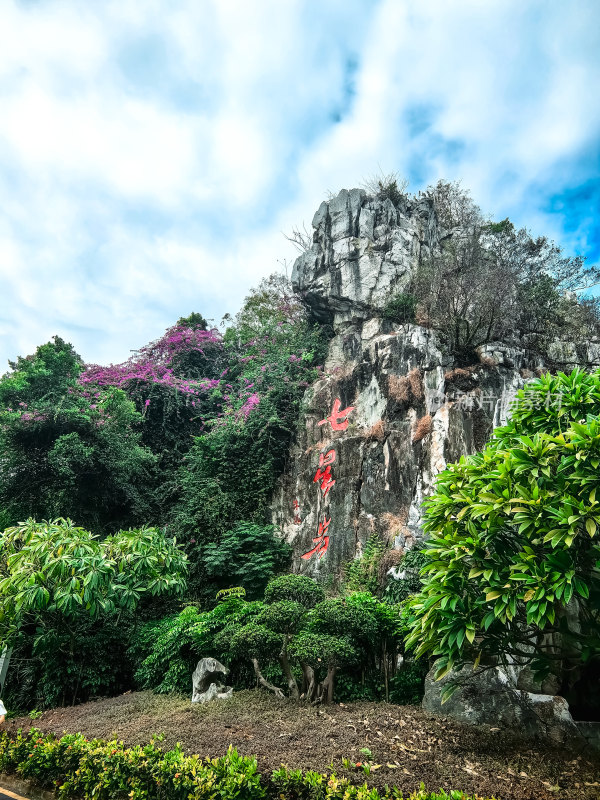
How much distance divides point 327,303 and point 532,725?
947 centimetres

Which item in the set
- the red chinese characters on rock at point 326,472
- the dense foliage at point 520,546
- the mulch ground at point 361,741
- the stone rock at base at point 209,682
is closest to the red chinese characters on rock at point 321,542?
the red chinese characters on rock at point 326,472

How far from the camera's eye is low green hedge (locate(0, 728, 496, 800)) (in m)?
2.96

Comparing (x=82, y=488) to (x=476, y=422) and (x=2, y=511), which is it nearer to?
(x=2, y=511)

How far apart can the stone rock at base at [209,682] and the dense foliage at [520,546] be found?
3.21 meters

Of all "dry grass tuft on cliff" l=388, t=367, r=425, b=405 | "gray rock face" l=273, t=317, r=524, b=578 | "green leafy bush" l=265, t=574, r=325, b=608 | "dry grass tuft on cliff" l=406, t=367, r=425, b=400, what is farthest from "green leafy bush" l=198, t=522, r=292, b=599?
"dry grass tuft on cliff" l=406, t=367, r=425, b=400

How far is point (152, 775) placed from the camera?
349cm

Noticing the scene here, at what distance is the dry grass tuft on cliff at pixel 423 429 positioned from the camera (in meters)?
8.73

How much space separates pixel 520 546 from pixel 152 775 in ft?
10.5

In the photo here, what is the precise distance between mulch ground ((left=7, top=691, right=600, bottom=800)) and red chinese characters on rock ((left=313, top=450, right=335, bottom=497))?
439 cm

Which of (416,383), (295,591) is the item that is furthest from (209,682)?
(416,383)

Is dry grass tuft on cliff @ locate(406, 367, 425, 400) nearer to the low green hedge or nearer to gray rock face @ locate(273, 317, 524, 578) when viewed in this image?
gray rock face @ locate(273, 317, 524, 578)

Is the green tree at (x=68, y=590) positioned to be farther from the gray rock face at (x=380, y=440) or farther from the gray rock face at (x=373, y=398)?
the gray rock face at (x=373, y=398)

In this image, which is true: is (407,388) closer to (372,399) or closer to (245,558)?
(372,399)

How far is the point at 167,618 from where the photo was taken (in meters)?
7.71
